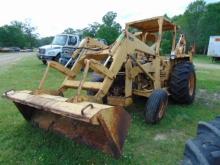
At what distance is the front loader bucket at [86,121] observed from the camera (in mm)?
3293

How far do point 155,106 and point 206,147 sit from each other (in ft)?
10.8

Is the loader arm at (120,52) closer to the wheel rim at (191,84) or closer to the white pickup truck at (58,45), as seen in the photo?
the wheel rim at (191,84)

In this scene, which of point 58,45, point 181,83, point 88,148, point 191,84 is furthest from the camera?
point 58,45

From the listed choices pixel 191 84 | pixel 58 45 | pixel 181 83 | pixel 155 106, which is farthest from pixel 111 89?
pixel 58 45

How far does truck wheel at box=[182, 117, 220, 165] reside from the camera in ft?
6.10

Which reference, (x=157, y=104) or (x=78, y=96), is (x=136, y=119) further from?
(x=78, y=96)

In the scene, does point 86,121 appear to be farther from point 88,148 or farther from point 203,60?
point 203,60

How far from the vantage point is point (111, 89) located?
5848 mm

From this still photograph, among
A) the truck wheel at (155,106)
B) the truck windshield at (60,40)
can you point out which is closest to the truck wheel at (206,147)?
the truck wheel at (155,106)

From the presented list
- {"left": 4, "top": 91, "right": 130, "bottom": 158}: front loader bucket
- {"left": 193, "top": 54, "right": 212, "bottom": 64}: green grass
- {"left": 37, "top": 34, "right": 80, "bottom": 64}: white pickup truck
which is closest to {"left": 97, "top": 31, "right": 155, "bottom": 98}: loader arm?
{"left": 4, "top": 91, "right": 130, "bottom": 158}: front loader bucket

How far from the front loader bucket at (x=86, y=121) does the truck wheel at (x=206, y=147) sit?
135 cm

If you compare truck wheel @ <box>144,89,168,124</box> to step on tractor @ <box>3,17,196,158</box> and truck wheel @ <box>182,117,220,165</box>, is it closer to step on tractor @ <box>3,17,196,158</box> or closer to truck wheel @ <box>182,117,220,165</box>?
step on tractor @ <box>3,17,196,158</box>

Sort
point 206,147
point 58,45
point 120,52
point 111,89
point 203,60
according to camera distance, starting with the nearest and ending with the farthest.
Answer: point 206,147
point 120,52
point 111,89
point 58,45
point 203,60

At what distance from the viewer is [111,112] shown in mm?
3430
